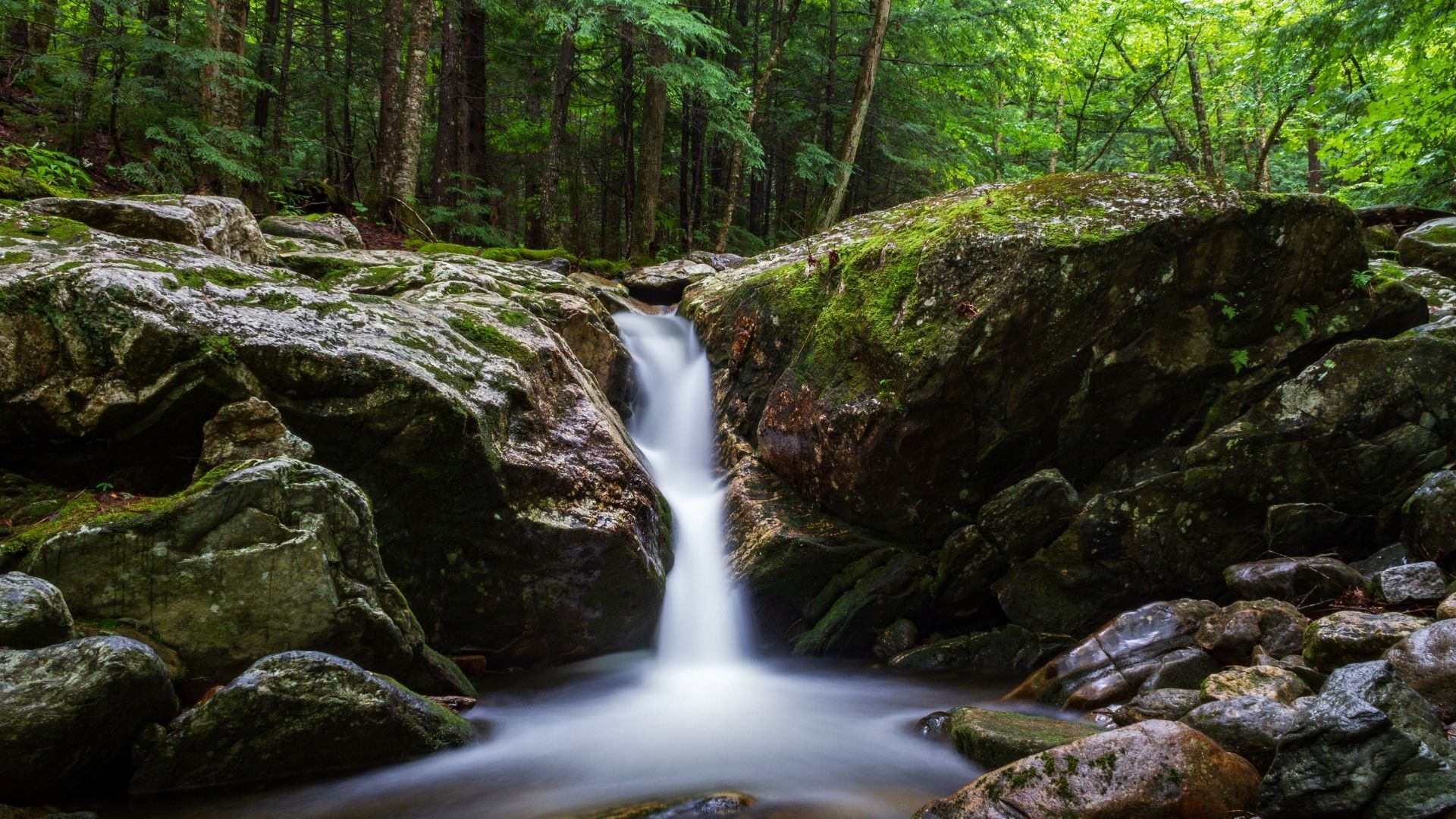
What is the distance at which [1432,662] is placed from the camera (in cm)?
399

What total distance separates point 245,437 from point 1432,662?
23.6ft

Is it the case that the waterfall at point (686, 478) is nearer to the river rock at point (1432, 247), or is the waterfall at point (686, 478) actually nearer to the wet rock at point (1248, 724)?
the wet rock at point (1248, 724)

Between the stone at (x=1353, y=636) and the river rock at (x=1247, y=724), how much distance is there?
3.38ft

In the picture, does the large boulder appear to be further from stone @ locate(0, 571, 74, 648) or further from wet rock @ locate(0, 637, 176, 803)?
wet rock @ locate(0, 637, 176, 803)

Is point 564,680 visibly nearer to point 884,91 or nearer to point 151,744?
point 151,744

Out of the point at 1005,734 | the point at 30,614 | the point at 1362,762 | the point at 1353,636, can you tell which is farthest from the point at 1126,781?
the point at 30,614

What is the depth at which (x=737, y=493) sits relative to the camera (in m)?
8.54

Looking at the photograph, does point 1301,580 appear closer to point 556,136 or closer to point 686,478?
point 686,478

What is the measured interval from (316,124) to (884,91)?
59.4 ft

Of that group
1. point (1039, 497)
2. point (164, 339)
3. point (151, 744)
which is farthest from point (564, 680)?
point (1039, 497)

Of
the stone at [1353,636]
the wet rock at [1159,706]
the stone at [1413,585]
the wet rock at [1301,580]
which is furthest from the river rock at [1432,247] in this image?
the wet rock at [1159,706]

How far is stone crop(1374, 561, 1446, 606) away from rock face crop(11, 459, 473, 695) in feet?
22.8

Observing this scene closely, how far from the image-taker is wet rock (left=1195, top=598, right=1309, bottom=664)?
17.3 ft

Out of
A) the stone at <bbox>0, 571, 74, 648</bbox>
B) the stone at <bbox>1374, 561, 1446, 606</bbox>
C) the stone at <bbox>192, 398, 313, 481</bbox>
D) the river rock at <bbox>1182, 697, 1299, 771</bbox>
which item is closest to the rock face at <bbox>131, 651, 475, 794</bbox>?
the stone at <bbox>0, 571, 74, 648</bbox>
